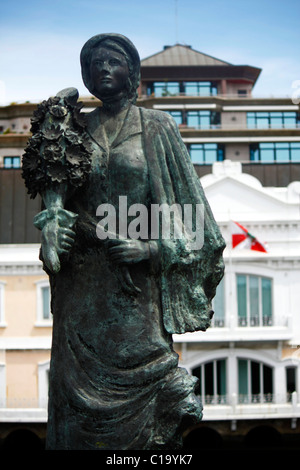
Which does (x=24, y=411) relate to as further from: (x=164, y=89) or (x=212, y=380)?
(x=164, y=89)

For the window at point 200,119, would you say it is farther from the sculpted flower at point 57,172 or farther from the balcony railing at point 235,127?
the sculpted flower at point 57,172

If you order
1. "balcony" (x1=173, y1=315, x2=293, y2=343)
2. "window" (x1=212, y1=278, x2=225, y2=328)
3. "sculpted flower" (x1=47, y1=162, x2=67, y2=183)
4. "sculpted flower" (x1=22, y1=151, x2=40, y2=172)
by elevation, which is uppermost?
"sculpted flower" (x1=22, y1=151, x2=40, y2=172)

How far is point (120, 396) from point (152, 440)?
39 cm

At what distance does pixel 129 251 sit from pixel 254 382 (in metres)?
38.1

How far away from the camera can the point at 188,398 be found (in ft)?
22.4

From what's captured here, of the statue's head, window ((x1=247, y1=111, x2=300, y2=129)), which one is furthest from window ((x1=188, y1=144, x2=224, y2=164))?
the statue's head

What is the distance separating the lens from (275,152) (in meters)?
72.2

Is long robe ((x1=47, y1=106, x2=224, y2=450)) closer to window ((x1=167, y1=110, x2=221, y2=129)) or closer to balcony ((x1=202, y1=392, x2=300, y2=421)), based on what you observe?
balcony ((x1=202, y1=392, x2=300, y2=421))

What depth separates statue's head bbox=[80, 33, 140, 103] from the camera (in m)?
7.22

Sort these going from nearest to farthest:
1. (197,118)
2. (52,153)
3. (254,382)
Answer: (52,153) < (254,382) < (197,118)

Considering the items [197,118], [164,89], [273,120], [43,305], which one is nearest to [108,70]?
[43,305]

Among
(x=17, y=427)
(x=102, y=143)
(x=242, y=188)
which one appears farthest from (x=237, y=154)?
(x=102, y=143)
